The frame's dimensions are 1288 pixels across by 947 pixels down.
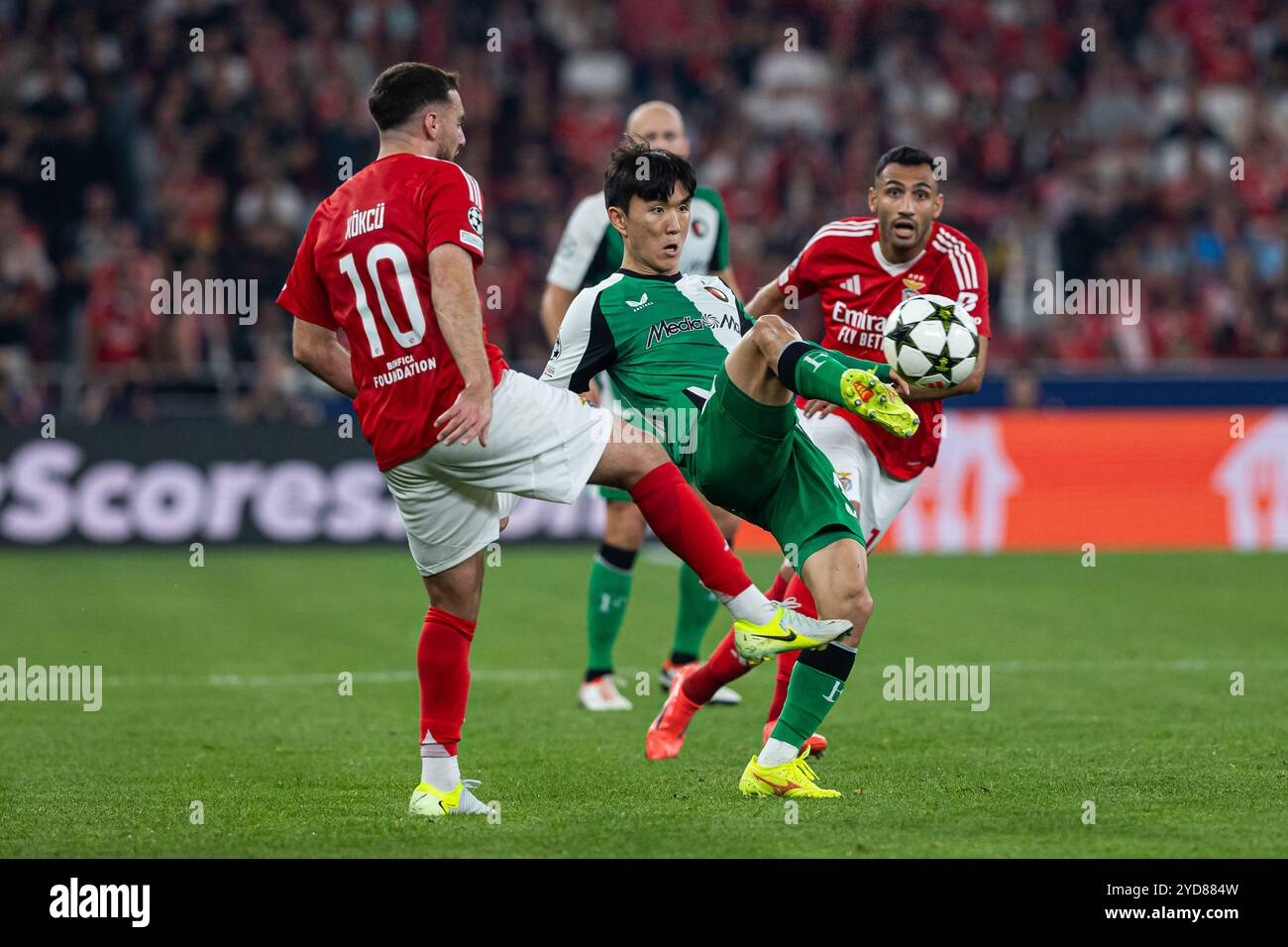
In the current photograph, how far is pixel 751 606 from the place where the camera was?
17.9ft

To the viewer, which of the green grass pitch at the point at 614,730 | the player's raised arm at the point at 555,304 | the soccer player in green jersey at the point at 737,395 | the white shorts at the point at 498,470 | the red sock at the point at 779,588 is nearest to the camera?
the green grass pitch at the point at 614,730

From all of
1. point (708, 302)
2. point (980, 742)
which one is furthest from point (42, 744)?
point (980, 742)

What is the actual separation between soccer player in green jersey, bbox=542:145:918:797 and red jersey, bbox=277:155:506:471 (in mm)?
929

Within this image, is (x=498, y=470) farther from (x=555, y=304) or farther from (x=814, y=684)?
(x=555, y=304)

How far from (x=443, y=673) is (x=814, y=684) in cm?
126

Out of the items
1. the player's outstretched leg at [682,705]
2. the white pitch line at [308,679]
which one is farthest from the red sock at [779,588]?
the white pitch line at [308,679]

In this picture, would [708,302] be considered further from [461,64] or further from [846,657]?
[461,64]

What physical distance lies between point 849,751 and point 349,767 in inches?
75.2

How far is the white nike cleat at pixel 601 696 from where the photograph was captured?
26.2ft

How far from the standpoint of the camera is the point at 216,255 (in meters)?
16.8

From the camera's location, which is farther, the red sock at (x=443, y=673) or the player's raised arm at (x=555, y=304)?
the player's raised arm at (x=555, y=304)

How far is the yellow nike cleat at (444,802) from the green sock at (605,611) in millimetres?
2582

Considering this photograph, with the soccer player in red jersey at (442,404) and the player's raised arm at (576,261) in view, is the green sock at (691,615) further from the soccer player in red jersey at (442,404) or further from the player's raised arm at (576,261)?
the soccer player in red jersey at (442,404)

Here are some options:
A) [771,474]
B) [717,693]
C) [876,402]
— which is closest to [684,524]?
[771,474]
